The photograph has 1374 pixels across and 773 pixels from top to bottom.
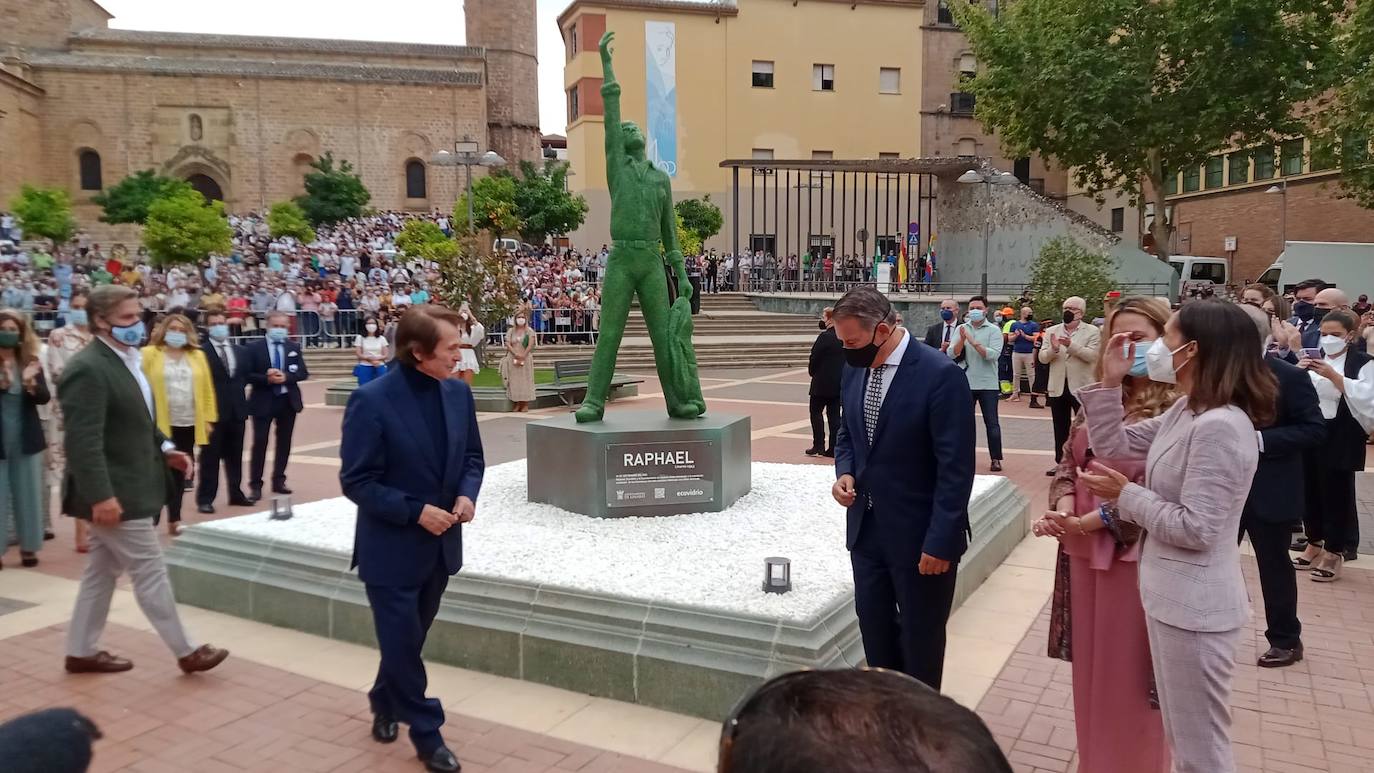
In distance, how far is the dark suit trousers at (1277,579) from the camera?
4.76 metres

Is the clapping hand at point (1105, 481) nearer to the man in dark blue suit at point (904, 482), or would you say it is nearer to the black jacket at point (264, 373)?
the man in dark blue suit at point (904, 482)

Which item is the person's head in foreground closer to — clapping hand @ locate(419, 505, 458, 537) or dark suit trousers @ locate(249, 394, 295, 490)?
clapping hand @ locate(419, 505, 458, 537)

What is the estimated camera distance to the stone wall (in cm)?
2631

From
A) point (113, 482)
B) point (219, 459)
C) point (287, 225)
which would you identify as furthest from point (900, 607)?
point (287, 225)

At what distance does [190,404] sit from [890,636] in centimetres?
683

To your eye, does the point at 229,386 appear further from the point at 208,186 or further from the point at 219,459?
the point at 208,186

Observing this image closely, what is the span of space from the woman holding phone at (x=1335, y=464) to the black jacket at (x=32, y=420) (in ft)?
29.4

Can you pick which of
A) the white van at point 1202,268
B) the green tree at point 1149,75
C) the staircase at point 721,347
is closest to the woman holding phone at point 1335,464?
the staircase at point 721,347

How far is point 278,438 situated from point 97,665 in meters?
4.70

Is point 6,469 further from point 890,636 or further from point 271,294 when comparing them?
point 271,294

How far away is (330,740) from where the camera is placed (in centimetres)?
421

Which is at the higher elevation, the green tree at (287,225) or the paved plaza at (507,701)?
the green tree at (287,225)

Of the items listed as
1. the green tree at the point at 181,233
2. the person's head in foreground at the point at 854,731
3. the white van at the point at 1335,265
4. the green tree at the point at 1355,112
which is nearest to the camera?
the person's head in foreground at the point at 854,731

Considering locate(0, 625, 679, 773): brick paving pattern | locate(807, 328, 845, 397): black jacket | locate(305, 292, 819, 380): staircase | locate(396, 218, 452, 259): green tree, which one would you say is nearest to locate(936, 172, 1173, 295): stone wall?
locate(305, 292, 819, 380): staircase
